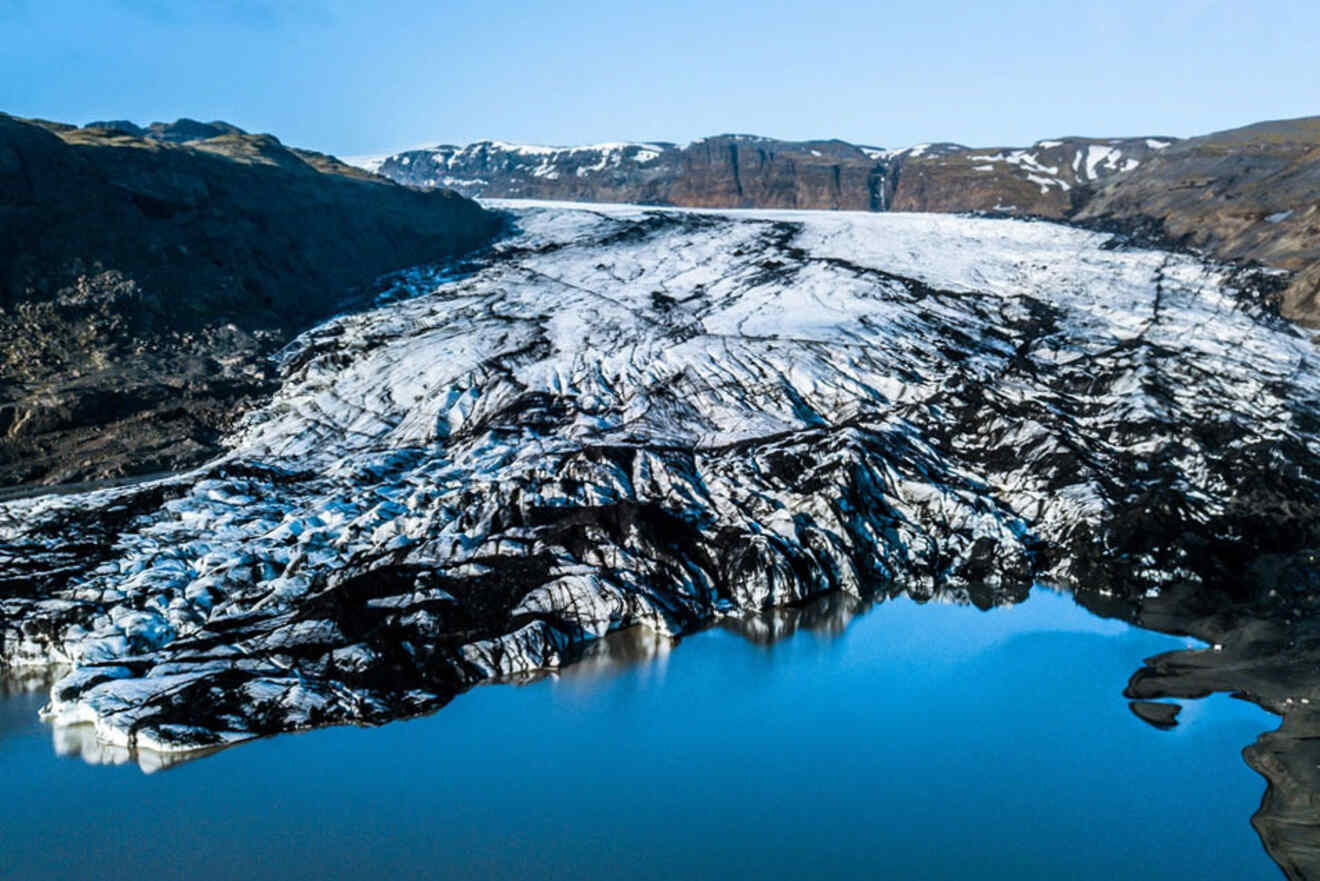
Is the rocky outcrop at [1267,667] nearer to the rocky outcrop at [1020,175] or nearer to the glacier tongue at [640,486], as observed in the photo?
the glacier tongue at [640,486]

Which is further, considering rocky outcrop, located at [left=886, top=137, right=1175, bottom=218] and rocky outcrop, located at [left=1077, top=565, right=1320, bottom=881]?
rocky outcrop, located at [left=886, top=137, right=1175, bottom=218]

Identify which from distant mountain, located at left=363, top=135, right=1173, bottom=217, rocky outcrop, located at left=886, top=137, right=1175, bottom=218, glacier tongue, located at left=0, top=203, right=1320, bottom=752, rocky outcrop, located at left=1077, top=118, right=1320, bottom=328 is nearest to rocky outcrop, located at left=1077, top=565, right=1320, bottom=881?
glacier tongue, located at left=0, top=203, right=1320, bottom=752

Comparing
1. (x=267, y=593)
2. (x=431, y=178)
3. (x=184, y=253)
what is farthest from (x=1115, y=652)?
(x=431, y=178)

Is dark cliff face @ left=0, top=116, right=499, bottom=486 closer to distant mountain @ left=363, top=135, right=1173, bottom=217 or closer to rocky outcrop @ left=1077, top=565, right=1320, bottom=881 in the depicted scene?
rocky outcrop @ left=1077, top=565, right=1320, bottom=881

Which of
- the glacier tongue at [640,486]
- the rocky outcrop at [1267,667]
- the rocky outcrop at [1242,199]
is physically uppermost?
the rocky outcrop at [1242,199]

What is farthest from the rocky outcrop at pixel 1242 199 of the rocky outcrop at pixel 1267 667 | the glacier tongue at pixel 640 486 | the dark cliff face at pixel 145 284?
the dark cliff face at pixel 145 284

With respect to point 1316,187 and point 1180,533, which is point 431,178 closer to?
point 1316,187
